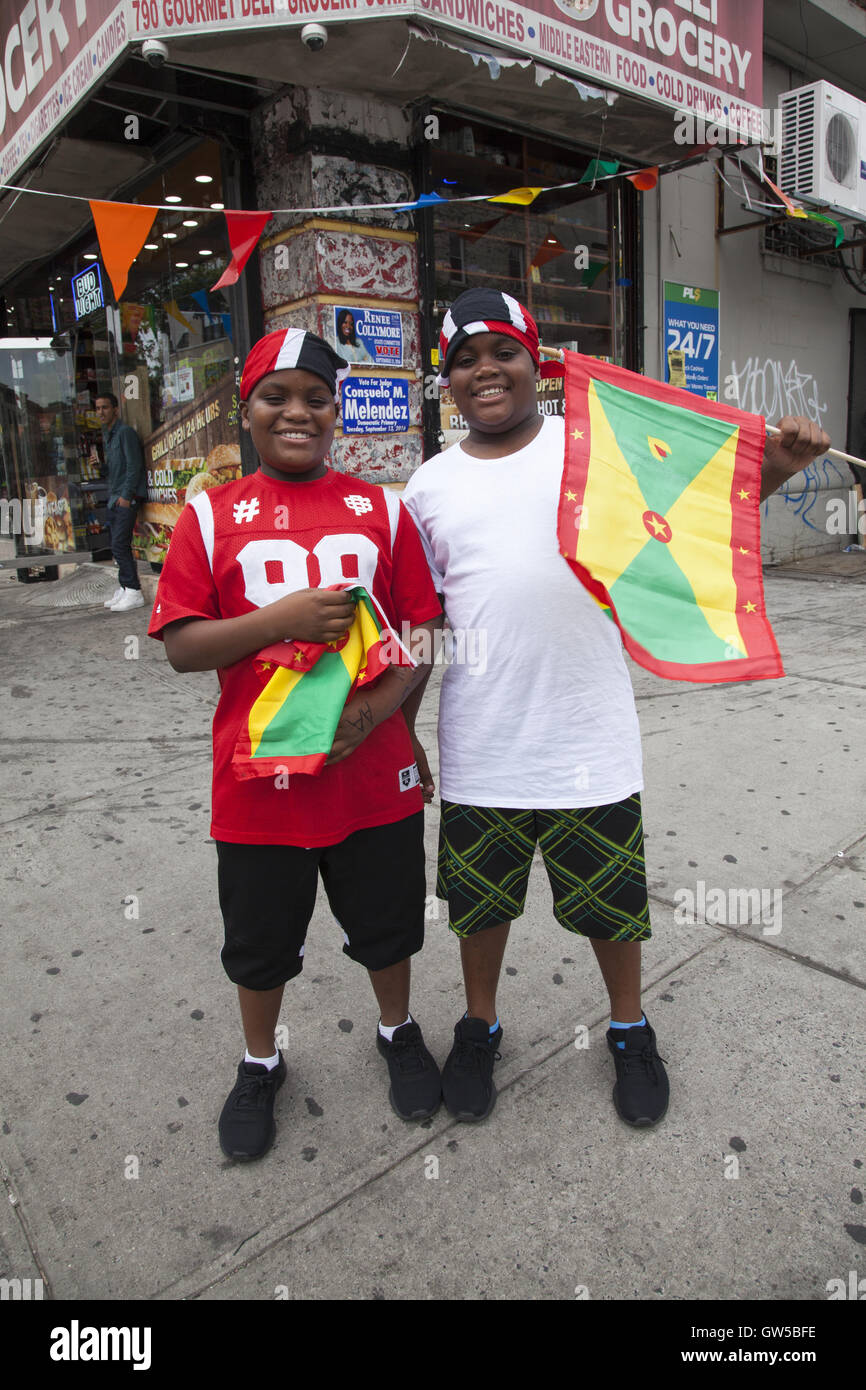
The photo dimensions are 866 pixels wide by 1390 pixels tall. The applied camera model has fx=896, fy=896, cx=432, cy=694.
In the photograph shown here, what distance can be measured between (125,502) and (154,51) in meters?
3.92

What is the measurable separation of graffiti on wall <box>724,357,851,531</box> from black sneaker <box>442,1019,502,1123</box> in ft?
25.7

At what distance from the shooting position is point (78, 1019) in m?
2.41

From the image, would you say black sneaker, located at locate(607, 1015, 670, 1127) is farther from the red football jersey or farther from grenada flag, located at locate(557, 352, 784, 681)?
grenada flag, located at locate(557, 352, 784, 681)

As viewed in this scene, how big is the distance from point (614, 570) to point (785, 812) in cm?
217

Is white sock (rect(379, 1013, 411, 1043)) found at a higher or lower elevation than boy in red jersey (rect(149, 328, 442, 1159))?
lower

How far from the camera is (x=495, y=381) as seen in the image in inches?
73.5

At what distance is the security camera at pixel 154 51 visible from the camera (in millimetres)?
4359

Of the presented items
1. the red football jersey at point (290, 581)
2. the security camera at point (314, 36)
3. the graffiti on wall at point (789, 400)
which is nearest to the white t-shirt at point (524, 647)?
the red football jersey at point (290, 581)

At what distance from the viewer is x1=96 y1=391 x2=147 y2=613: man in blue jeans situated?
25.2ft

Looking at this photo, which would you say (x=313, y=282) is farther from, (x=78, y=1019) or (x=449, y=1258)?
(x=449, y=1258)

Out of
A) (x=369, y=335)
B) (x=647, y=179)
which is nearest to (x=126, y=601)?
(x=369, y=335)

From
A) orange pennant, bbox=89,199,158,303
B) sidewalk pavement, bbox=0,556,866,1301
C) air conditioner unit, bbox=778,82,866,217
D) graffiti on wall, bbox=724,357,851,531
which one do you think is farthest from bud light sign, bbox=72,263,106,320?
sidewalk pavement, bbox=0,556,866,1301

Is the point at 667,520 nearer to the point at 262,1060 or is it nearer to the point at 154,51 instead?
the point at 262,1060

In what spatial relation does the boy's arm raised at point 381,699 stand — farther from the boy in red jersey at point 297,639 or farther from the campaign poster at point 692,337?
the campaign poster at point 692,337
